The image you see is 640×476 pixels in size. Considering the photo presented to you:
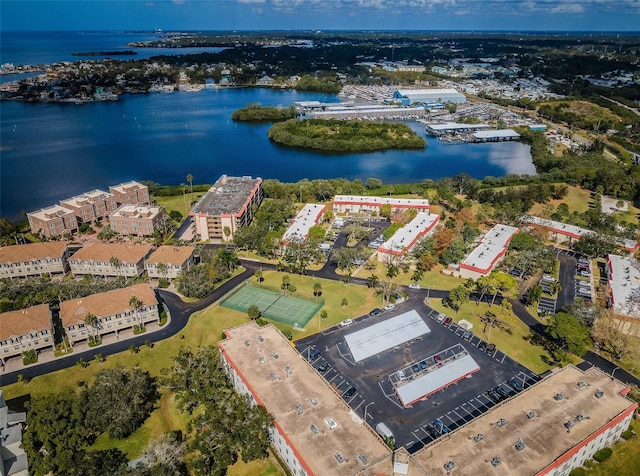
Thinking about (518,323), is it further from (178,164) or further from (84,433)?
(178,164)

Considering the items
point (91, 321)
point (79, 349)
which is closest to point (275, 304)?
point (91, 321)

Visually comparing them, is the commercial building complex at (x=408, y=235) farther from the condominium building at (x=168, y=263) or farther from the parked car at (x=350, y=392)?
the condominium building at (x=168, y=263)

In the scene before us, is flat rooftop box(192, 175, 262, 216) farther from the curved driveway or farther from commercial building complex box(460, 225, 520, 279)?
commercial building complex box(460, 225, 520, 279)

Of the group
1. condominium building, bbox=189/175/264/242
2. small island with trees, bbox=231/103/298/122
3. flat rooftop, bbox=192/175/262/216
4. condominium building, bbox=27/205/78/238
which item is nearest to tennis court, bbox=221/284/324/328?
condominium building, bbox=189/175/264/242

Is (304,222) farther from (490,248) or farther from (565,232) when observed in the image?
(565,232)

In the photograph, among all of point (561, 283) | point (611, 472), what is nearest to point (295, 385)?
point (611, 472)

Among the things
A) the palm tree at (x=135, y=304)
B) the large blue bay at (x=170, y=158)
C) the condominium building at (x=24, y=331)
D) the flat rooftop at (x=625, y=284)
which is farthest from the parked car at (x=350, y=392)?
the large blue bay at (x=170, y=158)
